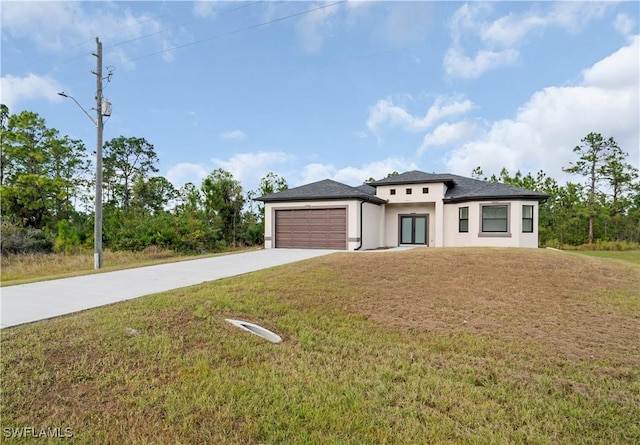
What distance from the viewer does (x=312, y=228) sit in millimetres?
16828

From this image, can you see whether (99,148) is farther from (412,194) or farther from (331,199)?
(412,194)

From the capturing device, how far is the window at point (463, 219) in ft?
54.2

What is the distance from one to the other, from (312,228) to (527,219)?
32.0ft

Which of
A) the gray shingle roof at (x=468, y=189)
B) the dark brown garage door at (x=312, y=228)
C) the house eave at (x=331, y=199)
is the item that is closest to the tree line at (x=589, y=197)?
the gray shingle roof at (x=468, y=189)

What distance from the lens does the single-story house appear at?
15.6 meters

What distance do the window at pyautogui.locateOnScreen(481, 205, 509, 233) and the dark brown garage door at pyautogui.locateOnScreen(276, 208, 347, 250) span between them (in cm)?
646

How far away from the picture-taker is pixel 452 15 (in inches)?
472

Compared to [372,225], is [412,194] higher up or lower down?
higher up

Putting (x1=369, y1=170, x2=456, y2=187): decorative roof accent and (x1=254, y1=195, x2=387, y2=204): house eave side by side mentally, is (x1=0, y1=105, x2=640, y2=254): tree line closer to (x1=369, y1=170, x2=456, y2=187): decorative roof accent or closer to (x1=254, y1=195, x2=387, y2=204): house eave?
(x1=254, y1=195, x2=387, y2=204): house eave

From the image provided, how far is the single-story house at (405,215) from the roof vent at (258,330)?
11116 millimetres

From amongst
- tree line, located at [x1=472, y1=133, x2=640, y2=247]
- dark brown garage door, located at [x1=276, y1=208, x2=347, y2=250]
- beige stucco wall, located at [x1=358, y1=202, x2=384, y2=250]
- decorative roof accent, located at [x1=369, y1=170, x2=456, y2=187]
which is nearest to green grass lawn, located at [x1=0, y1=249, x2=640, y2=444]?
dark brown garage door, located at [x1=276, y1=208, x2=347, y2=250]

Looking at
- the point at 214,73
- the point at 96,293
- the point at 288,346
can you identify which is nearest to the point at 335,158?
the point at 214,73

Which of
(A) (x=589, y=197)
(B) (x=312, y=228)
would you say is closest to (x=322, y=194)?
(B) (x=312, y=228)

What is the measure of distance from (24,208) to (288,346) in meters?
26.4
